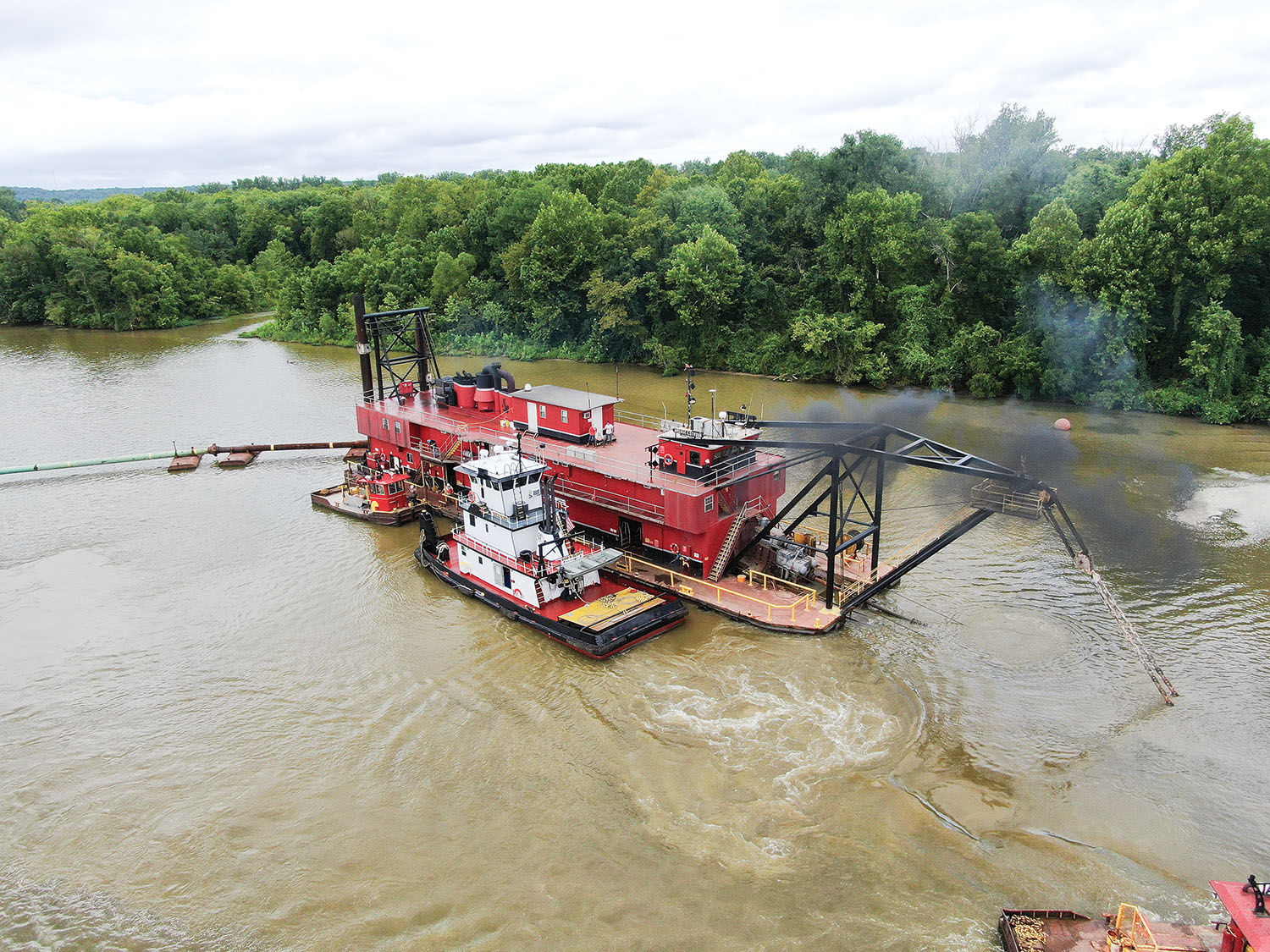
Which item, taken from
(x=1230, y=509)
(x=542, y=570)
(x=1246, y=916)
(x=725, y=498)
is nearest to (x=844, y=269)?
(x=1230, y=509)

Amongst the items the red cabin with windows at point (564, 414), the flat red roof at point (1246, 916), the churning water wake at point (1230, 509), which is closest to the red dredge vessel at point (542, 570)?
the red cabin with windows at point (564, 414)

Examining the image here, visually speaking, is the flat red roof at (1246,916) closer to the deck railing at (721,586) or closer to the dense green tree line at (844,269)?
the deck railing at (721,586)

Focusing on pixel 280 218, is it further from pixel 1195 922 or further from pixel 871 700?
pixel 1195 922

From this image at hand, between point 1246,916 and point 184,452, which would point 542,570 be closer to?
point 1246,916

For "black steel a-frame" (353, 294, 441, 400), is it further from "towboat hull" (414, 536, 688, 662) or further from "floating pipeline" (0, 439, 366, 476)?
"towboat hull" (414, 536, 688, 662)

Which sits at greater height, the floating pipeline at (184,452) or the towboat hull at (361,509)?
the floating pipeline at (184,452)

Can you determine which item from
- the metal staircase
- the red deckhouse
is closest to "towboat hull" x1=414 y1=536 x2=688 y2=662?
the metal staircase
